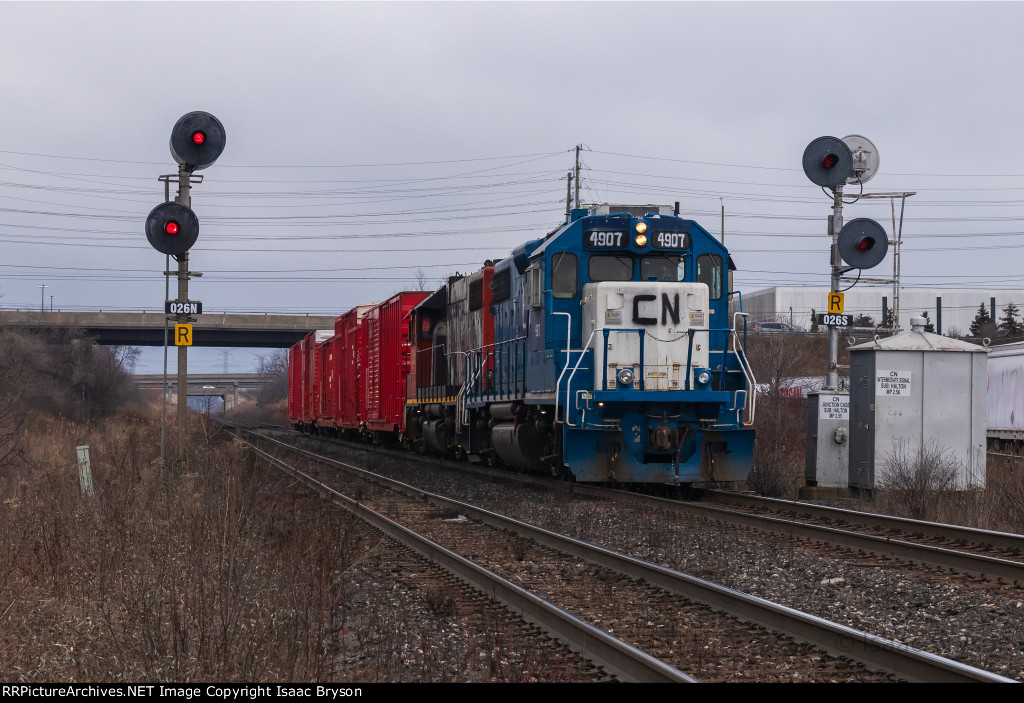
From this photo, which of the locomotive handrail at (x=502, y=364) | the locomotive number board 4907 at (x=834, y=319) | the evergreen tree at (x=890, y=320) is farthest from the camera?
the evergreen tree at (x=890, y=320)

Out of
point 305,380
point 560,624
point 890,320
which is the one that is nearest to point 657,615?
point 560,624

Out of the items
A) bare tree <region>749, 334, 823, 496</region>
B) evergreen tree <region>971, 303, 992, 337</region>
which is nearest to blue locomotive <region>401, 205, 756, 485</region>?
bare tree <region>749, 334, 823, 496</region>

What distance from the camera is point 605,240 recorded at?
45.4 feet

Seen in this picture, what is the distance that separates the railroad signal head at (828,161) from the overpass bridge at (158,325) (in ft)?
146

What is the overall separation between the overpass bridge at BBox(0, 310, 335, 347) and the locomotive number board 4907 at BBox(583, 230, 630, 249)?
44498 millimetres

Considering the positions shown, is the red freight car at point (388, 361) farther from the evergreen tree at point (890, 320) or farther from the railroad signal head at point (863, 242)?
the evergreen tree at point (890, 320)

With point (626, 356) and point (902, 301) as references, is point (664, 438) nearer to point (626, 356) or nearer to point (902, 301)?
point (626, 356)

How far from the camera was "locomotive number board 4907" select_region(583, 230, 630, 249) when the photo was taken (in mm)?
13828

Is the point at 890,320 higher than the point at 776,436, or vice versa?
the point at 890,320

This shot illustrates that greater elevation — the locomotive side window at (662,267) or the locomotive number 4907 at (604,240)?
the locomotive number 4907 at (604,240)

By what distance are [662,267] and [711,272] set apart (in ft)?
2.51

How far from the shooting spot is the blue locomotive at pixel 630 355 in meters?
13.3

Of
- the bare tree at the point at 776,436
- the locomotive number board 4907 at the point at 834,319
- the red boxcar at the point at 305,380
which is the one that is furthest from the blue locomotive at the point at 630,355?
the red boxcar at the point at 305,380
